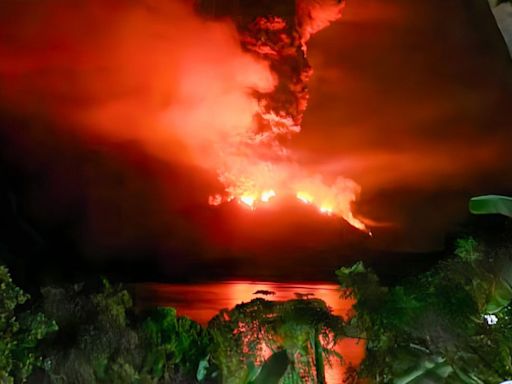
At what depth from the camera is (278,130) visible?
1766 mm

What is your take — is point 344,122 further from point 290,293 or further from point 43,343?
point 43,343

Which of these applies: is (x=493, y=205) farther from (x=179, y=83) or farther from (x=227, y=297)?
(x=179, y=83)

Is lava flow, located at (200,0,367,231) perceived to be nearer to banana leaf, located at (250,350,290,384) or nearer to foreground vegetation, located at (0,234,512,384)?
foreground vegetation, located at (0,234,512,384)

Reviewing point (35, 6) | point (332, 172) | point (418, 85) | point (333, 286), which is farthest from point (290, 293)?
point (35, 6)

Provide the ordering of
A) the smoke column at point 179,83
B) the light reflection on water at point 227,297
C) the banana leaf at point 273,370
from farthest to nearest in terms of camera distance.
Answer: the smoke column at point 179,83 < the light reflection on water at point 227,297 < the banana leaf at point 273,370

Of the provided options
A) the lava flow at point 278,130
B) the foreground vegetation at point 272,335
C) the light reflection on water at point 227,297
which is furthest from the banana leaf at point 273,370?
the lava flow at point 278,130

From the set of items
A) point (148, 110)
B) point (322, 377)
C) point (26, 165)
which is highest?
point (148, 110)

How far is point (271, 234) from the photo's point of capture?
1718mm

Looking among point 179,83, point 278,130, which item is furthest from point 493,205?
point 179,83

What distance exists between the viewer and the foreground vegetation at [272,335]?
1.40 metres

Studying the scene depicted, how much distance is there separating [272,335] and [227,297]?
0.16 metres

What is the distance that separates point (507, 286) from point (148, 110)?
3.54 ft

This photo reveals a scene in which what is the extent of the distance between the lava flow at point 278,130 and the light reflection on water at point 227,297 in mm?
235

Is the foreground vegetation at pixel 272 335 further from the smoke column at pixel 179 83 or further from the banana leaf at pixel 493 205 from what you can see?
the smoke column at pixel 179 83
